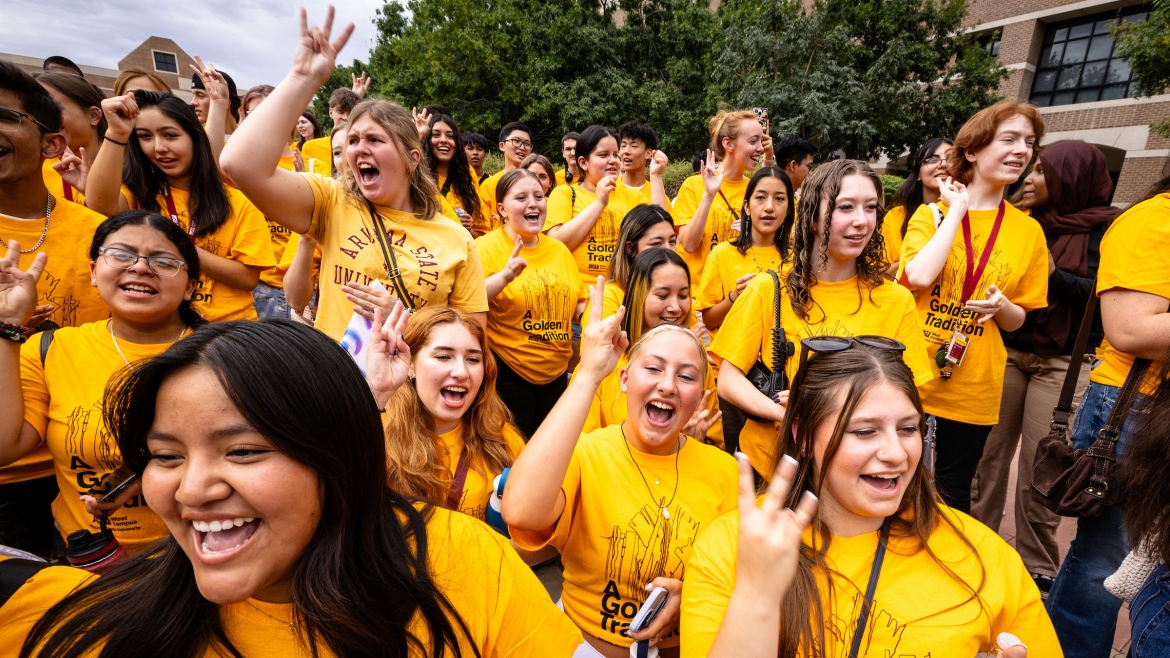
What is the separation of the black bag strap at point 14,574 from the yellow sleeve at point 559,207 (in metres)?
3.76

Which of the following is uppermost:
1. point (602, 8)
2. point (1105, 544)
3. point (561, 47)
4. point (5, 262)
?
point (602, 8)

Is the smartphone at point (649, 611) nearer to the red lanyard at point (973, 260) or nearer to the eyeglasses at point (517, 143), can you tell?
the red lanyard at point (973, 260)

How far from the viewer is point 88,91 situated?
3.24 meters

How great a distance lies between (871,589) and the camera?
148 cm

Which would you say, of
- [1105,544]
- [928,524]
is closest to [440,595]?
[928,524]

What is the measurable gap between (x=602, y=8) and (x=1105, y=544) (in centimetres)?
2619

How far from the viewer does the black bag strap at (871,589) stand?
1.42m

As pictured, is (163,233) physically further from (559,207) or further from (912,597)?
(559,207)

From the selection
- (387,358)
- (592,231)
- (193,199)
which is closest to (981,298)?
(592,231)

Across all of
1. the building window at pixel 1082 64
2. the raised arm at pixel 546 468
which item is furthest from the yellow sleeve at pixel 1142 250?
the building window at pixel 1082 64

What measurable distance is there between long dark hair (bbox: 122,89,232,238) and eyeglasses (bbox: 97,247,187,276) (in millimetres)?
1013

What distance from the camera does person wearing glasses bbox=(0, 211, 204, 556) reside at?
1.90m

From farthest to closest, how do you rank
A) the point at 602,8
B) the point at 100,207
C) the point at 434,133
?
1. the point at 602,8
2. the point at 434,133
3. the point at 100,207

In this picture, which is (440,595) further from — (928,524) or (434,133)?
(434,133)
